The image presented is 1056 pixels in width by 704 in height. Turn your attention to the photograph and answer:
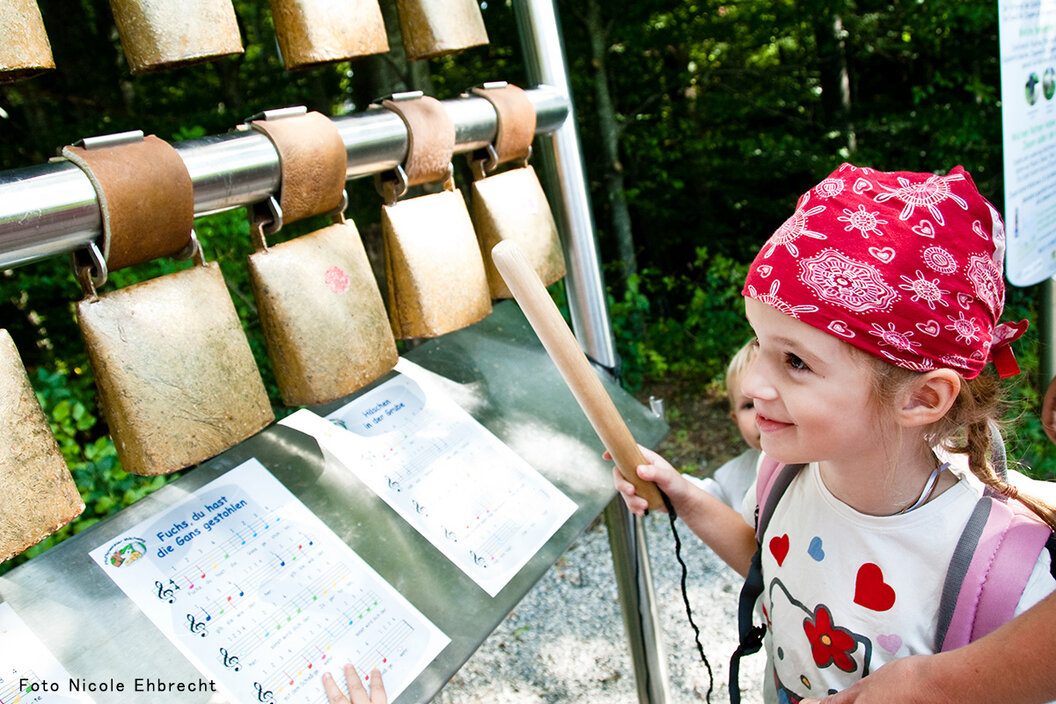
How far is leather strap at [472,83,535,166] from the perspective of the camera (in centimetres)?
146

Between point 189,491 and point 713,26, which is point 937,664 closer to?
point 189,491

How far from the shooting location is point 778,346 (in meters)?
1.03

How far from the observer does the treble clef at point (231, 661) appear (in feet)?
3.23

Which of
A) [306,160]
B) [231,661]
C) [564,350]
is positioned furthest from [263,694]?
[306,160]

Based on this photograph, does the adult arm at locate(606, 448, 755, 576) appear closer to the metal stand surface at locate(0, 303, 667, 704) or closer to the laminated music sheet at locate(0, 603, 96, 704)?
the metal stand surface at locate(0, 303, 667, 704)

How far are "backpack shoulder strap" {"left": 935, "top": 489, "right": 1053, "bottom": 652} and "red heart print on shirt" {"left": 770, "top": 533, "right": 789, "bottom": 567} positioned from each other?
250 millimetres

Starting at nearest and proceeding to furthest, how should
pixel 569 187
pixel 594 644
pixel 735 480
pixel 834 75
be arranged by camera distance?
pixel 569 187
pixel 735 480
pixel 594 644
pixel 834 75

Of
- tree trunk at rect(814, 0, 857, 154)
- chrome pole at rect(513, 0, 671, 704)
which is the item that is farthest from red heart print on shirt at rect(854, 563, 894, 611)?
tree trunk at rect(814, 0, 857, 154)

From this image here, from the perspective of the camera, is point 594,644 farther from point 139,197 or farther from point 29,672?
point 139,197

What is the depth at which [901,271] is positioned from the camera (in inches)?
37.3

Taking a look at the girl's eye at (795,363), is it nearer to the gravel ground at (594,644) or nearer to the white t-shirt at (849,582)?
the white t-shirt at (849,582)

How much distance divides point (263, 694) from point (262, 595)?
0.13m

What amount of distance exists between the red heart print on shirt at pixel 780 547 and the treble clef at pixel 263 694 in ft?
2.49

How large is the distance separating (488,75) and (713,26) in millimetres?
1487
